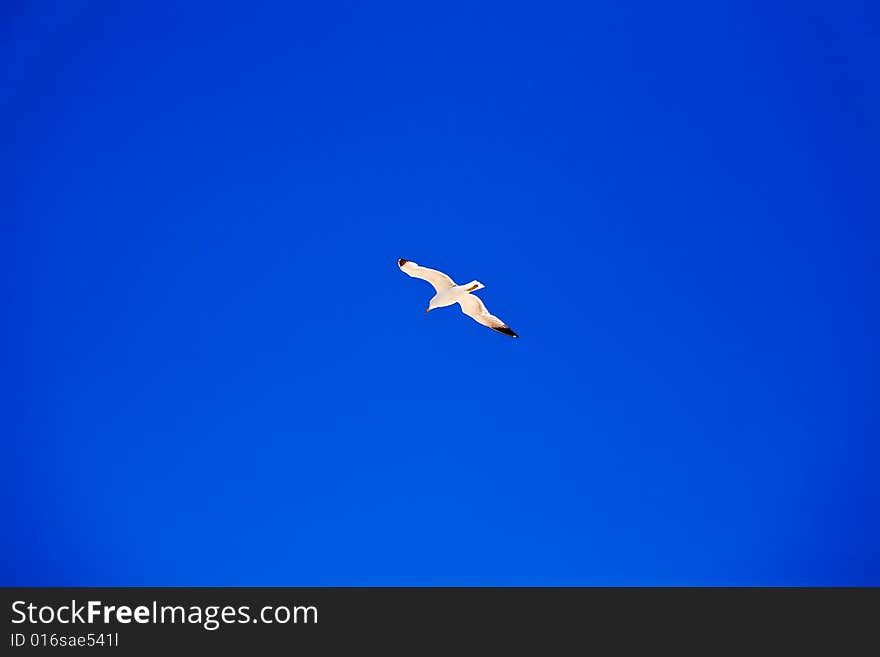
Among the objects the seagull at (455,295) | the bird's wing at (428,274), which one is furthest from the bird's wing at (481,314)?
the bird's wing at (428,274)

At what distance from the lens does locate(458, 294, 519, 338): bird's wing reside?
12.3 meters

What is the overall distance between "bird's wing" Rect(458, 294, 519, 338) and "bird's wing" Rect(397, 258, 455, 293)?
42 cm

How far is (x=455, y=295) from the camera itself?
11.9 meters

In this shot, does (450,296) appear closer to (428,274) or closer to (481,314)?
(428,274)

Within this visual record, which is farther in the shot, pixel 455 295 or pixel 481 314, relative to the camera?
pixel 481 314

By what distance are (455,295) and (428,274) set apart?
47 cm

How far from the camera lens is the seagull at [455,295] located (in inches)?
463

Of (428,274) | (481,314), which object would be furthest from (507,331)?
(428,274)
